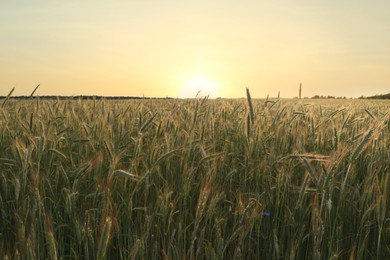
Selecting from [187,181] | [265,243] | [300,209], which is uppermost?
[187,181]

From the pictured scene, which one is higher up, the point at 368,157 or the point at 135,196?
the point at 368,157

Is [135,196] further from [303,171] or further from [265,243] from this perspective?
[303,171]

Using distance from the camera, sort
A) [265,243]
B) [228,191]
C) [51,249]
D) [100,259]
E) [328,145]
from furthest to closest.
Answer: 1. [328,145]
2. [228,191]
3. [265,243]
4. [100,259]
5. [51,249]

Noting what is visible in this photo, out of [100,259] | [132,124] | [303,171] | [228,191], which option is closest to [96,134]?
[132,124]

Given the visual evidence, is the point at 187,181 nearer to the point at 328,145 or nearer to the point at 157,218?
the point at 157,218

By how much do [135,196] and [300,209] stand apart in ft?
2.56

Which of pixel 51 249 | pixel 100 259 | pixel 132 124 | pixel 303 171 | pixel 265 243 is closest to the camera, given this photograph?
pixel 51 249

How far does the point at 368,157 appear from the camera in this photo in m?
2.51

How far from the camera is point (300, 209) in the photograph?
1.85 meters

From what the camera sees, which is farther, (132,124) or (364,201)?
(132,124)

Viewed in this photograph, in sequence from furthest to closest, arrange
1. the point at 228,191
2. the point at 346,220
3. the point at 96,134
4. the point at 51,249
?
the point at 96,134 → the point at 228,191 → the point at 346,220 → the point at 51,249

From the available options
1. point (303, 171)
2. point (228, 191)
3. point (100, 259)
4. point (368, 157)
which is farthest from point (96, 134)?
point (368, 157)

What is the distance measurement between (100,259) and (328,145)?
81.5 inches

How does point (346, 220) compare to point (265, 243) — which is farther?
point (346, 220)
